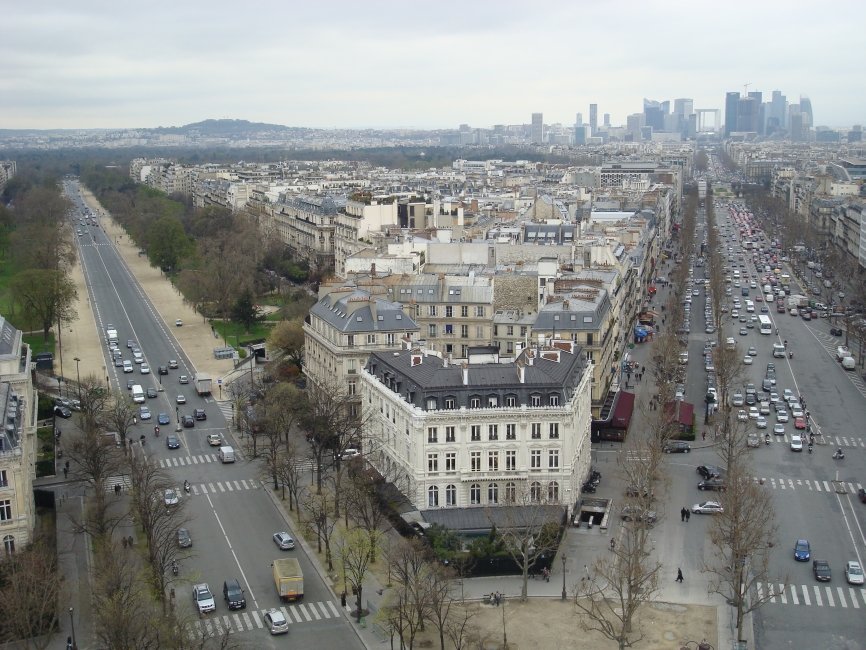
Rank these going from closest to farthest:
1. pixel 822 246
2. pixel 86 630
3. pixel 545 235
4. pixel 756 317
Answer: pixel 86 630 < pixel 545 235 < pixel 756 317 < pixel 822 246

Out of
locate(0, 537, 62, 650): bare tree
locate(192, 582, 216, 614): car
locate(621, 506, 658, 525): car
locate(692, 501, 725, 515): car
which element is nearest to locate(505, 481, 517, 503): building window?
locate(621, 506, 658, 525): car

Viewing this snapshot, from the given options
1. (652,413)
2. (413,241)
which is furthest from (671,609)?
(413,241)

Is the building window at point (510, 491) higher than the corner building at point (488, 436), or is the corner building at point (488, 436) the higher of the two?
the corner building at point (488, 436)

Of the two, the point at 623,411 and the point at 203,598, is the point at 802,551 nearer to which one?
the point at 623,411

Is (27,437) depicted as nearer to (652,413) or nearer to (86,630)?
(86,630)

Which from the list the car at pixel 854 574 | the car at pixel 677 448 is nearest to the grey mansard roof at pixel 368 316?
the car at pixel 677 448

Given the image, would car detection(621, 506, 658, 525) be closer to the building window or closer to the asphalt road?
the building window

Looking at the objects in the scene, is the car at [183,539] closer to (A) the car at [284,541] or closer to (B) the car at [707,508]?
(A) the car at [284,541]
